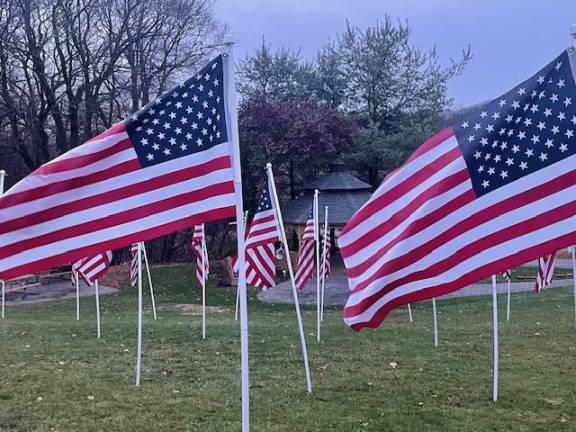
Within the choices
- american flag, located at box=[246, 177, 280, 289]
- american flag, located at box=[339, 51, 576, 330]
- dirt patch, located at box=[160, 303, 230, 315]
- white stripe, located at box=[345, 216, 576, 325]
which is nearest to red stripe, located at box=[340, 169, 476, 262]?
american flag, located at box=[339, 51, 576, 330]

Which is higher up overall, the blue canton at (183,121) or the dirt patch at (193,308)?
the blue canton at (183,121)

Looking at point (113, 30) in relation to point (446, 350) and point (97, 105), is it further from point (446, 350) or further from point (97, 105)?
point (446, 350)

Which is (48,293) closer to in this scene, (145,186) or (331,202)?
(331,202)

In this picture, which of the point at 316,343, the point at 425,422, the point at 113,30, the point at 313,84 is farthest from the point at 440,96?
the point at 425,422

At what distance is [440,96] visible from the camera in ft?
115

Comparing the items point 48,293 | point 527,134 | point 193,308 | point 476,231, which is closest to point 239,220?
point 476,231

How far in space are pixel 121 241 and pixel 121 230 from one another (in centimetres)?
9

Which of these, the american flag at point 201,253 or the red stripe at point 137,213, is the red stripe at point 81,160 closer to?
the red stripe at point 137,213

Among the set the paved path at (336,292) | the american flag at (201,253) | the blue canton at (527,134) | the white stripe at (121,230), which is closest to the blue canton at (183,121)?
the white stripe at (121,230)

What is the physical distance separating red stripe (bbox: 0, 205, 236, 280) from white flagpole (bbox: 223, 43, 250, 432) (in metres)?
0.26

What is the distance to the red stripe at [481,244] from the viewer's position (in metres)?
4.81

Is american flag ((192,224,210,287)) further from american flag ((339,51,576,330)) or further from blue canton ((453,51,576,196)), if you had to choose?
blue canton ((453,51,576,196))

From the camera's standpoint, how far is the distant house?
95.3 feet

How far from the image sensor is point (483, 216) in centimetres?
495
